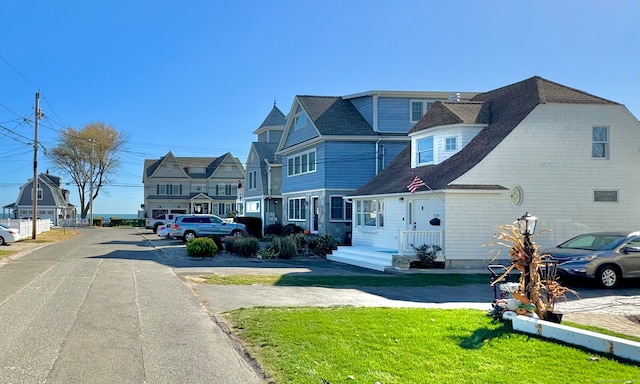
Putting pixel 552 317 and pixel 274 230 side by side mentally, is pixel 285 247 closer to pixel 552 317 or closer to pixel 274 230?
pixel 274 230

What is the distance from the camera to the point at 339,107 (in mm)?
32719

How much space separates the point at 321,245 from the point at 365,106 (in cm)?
985

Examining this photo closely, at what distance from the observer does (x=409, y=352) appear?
7117 mm

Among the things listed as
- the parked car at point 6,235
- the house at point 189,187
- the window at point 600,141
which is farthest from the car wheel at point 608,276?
the house at point 189,187

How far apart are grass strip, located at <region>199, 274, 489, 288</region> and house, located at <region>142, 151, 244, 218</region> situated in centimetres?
5767

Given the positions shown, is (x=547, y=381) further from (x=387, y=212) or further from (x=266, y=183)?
(x=266, y=183)

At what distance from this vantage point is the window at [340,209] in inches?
1214

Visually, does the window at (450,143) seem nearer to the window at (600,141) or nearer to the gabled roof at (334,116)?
the window at (600,141)

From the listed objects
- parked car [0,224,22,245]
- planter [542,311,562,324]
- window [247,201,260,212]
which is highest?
window [247,201,260,212]

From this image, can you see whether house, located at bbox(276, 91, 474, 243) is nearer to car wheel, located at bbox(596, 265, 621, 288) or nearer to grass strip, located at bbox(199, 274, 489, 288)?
grass strip, located at bbox(199, 274, 489, 288)

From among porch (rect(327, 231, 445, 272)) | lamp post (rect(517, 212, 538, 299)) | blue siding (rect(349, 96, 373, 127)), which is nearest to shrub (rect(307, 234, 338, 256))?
porch (rect(327, 231, 445, 272))

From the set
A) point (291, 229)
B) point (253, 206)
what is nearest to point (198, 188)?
point (253, 206)

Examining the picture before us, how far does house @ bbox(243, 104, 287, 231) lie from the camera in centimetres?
4100

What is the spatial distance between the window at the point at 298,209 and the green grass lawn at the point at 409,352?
24353 mm
